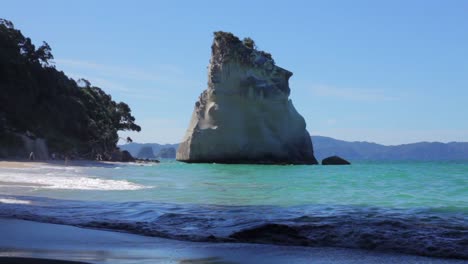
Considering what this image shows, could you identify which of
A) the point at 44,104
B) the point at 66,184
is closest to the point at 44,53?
the point at 44,104

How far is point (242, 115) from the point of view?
199ft

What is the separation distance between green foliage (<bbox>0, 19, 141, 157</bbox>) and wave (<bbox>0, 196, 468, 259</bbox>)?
35366mm

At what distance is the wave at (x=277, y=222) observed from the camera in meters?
6.24

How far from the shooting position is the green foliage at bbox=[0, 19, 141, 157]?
44.5 m

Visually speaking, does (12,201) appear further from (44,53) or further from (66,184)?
(44,53)

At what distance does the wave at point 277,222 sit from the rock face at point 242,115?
4832cm

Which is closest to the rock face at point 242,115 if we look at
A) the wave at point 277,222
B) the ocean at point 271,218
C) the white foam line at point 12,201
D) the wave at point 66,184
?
the wave at point 66,184

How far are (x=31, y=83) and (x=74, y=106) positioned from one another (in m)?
10.9

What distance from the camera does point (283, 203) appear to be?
11.6m

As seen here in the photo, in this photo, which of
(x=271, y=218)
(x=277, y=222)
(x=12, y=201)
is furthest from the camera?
(x=12, y=201)

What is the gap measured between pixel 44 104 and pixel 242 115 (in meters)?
22.6

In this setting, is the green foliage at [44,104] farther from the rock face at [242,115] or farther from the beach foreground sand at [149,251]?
the beach foreground sand at [149,251]

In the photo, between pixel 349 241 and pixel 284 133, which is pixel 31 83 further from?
pixel 349 241

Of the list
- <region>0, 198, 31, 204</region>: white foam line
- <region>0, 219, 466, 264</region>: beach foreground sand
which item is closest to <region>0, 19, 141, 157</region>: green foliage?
<region>0, 198, 31, 204</region>: white foam line
